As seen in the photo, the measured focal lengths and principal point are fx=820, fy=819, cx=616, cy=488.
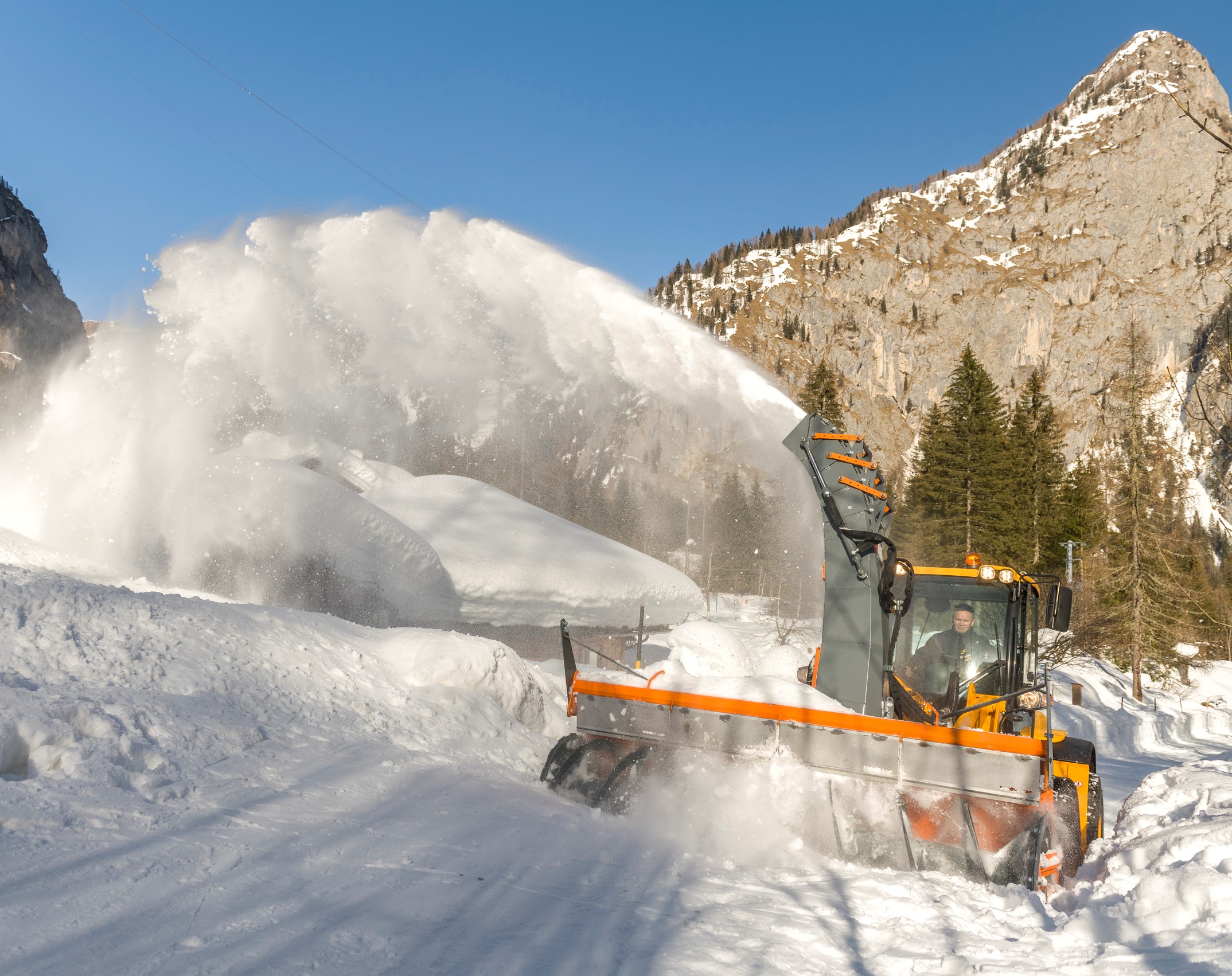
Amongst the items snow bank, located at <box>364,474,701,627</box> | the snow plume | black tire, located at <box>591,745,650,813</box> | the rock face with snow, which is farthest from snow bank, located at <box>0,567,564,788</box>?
the rock face with snow

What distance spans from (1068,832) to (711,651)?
6.82 m

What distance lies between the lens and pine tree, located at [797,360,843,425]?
Result: 28.8 m

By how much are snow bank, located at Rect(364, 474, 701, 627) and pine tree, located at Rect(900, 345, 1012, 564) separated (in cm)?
2180

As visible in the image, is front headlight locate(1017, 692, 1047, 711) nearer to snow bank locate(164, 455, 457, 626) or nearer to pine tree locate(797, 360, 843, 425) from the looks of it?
snow bank locate(164, 455, 457, 626)

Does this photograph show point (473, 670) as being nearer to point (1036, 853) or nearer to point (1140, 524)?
point (1036, 853)

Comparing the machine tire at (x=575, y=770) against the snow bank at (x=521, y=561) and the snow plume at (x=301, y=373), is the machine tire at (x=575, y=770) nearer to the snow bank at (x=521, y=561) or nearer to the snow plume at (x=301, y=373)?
the snow plume at (x=301, y=373)

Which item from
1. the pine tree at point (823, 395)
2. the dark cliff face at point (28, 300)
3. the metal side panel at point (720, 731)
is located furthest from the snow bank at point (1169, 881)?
the dark cliff face at point (28, 300)

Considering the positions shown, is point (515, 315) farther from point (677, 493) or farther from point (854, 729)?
point (854, 729)

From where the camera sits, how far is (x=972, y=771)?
466cm

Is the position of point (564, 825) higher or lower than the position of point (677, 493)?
lower

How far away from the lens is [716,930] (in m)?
3.44

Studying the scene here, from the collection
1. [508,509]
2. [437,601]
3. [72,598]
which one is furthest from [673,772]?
[508,509]

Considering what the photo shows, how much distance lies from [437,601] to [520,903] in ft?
34.7

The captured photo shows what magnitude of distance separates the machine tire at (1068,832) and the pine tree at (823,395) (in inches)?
939
